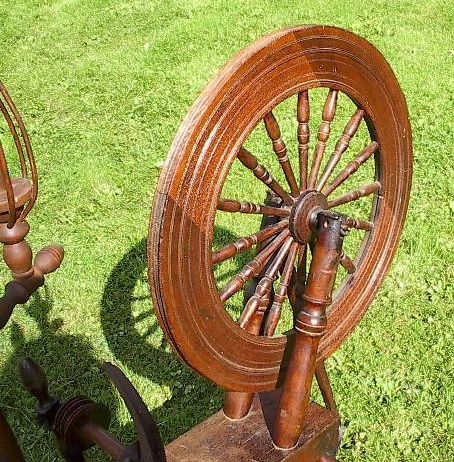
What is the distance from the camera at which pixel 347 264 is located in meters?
2.00

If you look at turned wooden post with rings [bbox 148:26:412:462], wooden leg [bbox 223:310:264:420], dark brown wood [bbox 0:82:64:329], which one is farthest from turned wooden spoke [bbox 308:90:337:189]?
dark brown wood [bbox 0:82:64:329]

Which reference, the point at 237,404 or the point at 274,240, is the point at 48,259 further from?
the point at 237,404

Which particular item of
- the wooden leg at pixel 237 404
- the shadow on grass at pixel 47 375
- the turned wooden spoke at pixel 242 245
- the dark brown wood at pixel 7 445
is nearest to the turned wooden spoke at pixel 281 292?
the turned wooden spoke at pixel 242 245

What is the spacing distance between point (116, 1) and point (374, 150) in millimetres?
5370

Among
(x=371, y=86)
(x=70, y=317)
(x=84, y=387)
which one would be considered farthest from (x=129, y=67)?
(x=371, y=86)

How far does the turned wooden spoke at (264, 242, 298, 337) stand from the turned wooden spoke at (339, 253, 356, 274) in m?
0.16

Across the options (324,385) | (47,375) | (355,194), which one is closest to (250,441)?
(324,385)

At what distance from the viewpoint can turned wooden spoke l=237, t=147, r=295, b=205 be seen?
64.8 inches

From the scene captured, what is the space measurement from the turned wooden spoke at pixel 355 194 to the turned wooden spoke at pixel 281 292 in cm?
17

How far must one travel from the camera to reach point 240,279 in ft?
5.68

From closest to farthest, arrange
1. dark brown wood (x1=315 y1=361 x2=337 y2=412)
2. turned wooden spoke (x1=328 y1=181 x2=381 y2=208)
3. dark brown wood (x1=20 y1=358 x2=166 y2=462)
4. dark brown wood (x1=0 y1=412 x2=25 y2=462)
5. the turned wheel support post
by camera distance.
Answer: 1. dark brown wood (x1=0 y1=412 x2=25 y2=462)
2. the turned wheel support post
3. dark brown wood (x1=20 y1=358 x2=166 y2=462)
4. turned wooden spoke (x1=328 y1=181 x2=381 y2=208)
5. dark brown wood (x1=315 y1=361 x2=337 y2=412)

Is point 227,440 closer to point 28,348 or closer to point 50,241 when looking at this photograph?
point 28,348

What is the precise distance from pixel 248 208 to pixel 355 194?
39cm

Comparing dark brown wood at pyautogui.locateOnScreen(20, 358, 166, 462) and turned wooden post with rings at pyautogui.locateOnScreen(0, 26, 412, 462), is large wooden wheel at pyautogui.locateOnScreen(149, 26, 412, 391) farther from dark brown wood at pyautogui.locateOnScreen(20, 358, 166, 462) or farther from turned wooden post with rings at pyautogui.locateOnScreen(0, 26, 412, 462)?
dark brown wood at pyautogui.locateOnScreen(20, 358, 166, 462)
